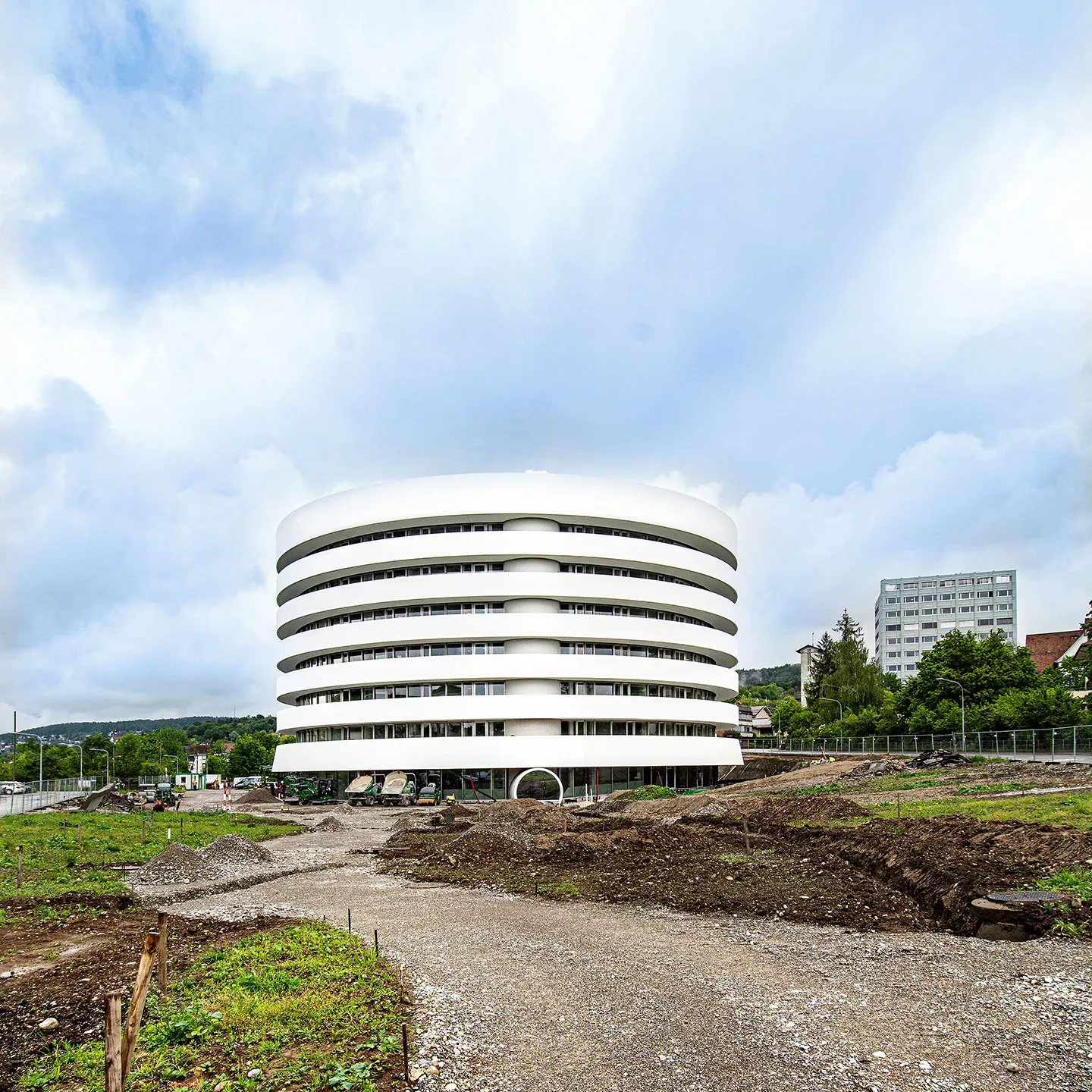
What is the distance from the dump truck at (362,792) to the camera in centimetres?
5503

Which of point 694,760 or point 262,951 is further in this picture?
point 694,760

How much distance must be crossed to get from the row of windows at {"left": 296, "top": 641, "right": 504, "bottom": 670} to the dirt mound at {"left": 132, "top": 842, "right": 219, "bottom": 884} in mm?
32972

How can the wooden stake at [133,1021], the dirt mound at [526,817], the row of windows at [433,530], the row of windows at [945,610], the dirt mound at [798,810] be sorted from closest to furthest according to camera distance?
the wooden stake at [133,1021]
the dirt mound at [798,810]
the dirt mound at [526,817]
the row of windows at [433,530]
the row of windows at [945,610]

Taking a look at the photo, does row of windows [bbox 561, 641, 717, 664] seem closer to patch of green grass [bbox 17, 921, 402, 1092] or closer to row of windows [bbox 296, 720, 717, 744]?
row of windows [bbox 296, 720, 717, 744]

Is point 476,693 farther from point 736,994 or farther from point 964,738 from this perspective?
point 736,994

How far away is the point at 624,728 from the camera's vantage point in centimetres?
5919

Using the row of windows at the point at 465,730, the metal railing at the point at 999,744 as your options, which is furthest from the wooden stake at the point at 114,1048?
the metal railing at the point at 999,744

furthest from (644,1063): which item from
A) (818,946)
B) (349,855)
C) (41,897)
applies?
(349,855)

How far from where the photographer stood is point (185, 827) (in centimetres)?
3841

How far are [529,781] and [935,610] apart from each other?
147m

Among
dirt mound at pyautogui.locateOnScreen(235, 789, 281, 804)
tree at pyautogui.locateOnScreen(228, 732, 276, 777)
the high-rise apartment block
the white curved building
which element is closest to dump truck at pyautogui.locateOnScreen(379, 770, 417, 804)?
the white curved building

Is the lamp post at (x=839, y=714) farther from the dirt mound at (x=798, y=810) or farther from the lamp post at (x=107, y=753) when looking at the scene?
the lamp post at (x=107, y=753)

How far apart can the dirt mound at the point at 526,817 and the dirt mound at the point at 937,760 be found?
23.6 metres

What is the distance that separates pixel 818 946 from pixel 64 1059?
10.5 m
